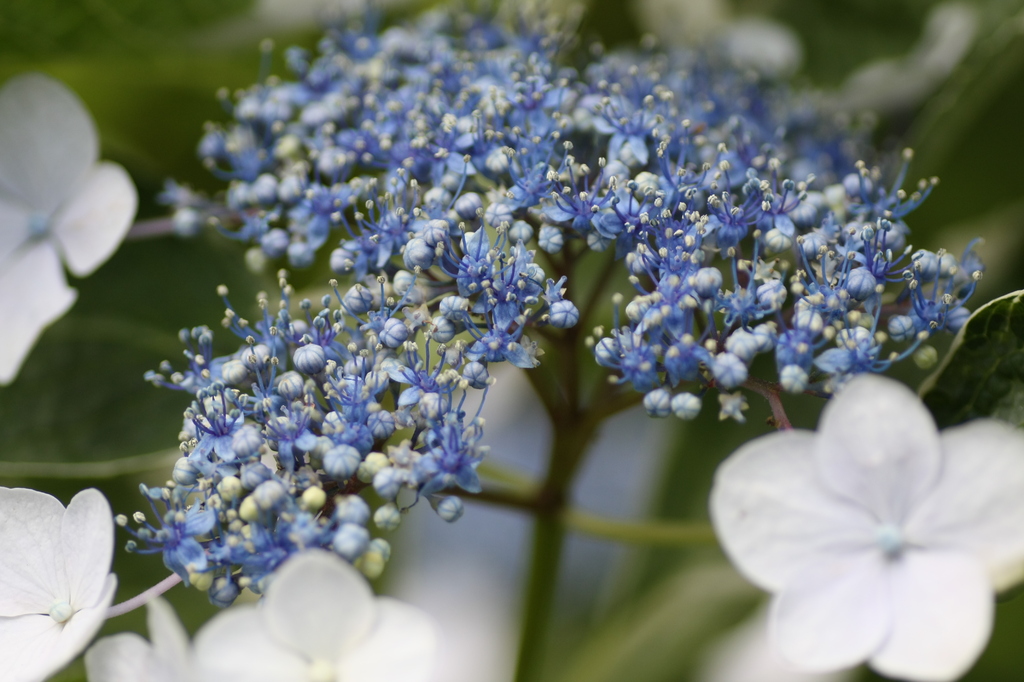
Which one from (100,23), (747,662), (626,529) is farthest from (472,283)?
(747,662)

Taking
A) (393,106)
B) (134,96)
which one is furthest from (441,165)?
(134,96)

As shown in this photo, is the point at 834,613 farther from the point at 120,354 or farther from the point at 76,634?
the point at 120,354

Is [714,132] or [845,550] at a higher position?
[714,132]

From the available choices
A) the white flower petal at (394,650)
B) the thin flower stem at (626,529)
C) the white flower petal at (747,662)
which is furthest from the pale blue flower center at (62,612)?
the white flower petal at (747,662)

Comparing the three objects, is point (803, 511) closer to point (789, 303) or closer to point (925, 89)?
point (789, 303)

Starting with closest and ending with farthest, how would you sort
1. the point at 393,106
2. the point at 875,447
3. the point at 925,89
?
the point at 875,447 < the point at 393,106 < the point at 925,89

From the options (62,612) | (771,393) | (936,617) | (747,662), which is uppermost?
(771,393)
